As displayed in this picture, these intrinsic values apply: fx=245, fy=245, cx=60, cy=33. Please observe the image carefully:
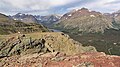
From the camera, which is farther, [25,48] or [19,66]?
[25,48]

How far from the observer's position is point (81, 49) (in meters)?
68.4

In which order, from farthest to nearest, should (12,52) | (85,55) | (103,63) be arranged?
1. (12,52)
2. (85,55)
3. (103,63)

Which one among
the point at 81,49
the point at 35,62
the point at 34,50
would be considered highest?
the point at 35,62

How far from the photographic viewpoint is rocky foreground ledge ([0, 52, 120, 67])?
24797mm

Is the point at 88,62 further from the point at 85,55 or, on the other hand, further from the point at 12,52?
the point at 12,52

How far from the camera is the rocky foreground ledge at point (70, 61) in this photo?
24.8 meters

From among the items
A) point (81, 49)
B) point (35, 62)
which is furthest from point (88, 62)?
point (81, 49)

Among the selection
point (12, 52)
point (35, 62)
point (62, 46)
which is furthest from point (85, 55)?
point (62, 46)

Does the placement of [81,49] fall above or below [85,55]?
below

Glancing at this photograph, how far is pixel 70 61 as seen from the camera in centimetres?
2611

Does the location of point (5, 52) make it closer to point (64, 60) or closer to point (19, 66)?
point (19, 66)

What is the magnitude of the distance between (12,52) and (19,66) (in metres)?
13.0

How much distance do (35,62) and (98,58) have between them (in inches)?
287

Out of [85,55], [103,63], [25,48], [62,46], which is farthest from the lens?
[62,46]
